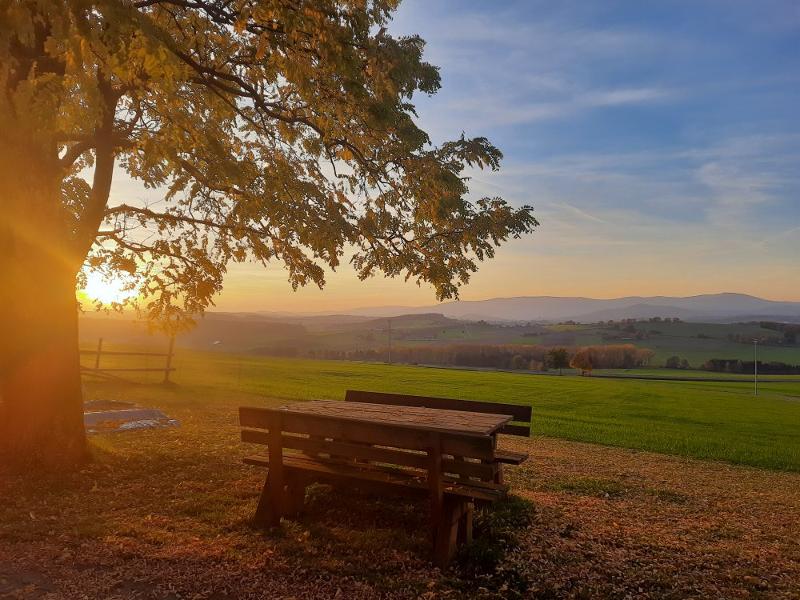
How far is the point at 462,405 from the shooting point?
28.0 feet

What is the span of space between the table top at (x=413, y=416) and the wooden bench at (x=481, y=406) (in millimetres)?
197

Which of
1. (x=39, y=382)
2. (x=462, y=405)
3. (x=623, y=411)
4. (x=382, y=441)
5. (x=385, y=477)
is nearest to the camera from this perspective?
(x=382, y=441)

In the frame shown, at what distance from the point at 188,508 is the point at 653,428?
20841 mm

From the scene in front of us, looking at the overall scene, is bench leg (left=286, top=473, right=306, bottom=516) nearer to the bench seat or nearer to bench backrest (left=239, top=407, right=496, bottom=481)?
the bench seat

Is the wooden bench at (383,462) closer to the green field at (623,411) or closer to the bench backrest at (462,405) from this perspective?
the bench backrest at (462,405)

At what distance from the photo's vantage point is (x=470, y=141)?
8.78 meters

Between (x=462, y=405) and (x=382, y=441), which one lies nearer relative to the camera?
(x=382, y=441)

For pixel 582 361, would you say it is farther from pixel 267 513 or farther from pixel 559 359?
pixel 267 513

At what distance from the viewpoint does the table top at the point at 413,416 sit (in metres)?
6.42

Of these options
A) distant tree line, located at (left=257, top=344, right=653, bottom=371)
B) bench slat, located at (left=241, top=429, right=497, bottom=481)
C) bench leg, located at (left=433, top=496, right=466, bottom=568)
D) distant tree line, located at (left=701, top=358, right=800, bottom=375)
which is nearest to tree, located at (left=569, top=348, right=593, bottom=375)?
distant tree line, located at (left=257, top=344, right=653, bottom=371)

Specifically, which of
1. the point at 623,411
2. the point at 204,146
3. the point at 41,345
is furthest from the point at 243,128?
the point at 623,411

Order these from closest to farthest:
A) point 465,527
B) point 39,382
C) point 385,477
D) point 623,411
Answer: point 465,527 → point 385,477 → point 39,382 → point 623,411

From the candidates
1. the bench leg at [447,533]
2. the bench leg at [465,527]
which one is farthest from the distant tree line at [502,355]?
the bench leg at [447,533]

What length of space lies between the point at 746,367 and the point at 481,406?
321 feet
